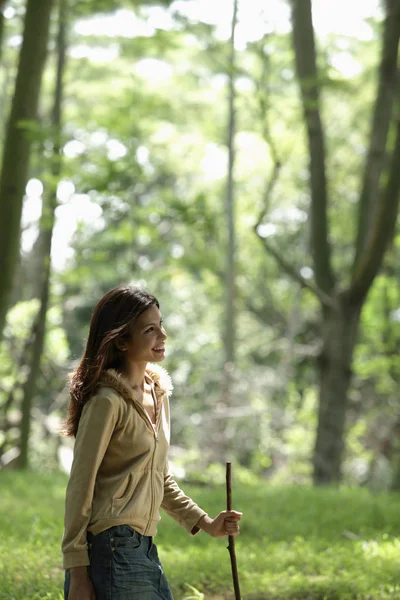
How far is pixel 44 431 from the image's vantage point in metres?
14.4

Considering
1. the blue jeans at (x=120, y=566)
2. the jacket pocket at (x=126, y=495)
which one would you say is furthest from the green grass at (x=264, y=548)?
the jacket pocket at (x=126, y=495)

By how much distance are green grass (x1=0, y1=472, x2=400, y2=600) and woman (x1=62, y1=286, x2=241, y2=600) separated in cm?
157

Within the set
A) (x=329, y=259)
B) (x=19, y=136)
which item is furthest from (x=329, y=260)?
(x=19, y=136)

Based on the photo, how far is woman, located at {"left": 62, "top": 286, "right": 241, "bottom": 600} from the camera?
111 inches

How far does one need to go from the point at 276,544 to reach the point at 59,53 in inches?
327

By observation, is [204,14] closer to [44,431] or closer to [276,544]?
[44,431]

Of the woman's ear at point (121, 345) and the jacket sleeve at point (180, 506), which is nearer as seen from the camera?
the woman's ear at point (121, 345)

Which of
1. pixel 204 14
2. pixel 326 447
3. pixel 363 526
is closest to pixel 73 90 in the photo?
pixel 204 14

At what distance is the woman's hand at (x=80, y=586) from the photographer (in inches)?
109

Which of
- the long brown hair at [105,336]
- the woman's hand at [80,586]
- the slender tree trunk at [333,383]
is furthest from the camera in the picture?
the slender tree trunk at [333,383]

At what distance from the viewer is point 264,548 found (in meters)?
6.22

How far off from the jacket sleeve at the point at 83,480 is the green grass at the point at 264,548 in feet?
5.77

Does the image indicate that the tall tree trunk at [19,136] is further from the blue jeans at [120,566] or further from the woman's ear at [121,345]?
the blue jeans at [120,566]

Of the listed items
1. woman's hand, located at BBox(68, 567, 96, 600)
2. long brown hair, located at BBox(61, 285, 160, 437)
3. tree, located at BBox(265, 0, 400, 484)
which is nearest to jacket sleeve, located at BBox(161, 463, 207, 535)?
long brown hair, located at BBox(61, 285, 160, 437)
